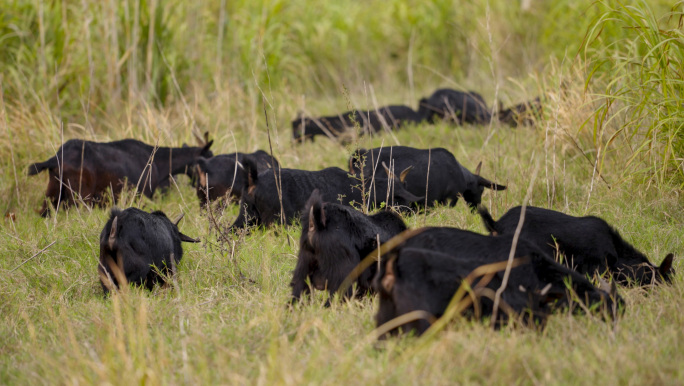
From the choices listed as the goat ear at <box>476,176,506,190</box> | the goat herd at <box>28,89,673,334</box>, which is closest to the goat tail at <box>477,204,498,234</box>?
the goat herd at <box>28,89,673,334</box>

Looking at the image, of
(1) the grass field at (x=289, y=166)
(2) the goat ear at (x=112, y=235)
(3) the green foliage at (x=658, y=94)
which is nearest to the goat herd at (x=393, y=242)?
(2) the goat ear at (x=112, y=235)

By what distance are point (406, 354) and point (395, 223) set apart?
1518mm

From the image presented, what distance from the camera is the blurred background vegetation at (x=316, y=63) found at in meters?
5.62

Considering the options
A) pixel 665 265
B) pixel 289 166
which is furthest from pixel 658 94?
pixel 289 166

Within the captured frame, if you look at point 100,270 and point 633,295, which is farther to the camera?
point 100,270

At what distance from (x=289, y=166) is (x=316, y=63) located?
20.3 ft

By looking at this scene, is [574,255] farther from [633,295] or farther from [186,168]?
[186,168]

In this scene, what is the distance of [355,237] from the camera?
13.2 ft

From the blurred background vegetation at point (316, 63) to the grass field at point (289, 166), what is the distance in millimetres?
39

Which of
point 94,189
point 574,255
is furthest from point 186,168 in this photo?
point 574,255

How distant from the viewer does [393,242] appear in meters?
3.69

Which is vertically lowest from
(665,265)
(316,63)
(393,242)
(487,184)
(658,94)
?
(316,63)

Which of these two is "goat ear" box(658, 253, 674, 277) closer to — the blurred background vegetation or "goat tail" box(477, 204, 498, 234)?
"goat tail" box(477, 204, 498, 234)

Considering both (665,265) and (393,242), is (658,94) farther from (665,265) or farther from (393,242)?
(393,242)
